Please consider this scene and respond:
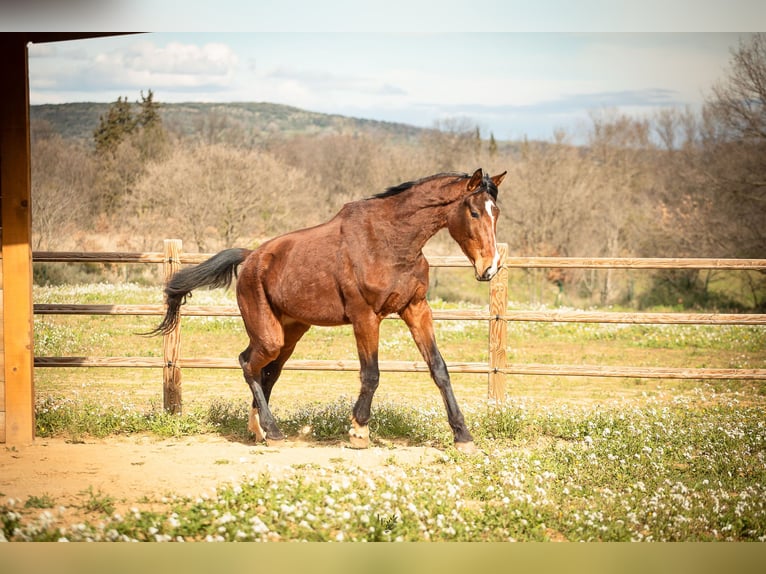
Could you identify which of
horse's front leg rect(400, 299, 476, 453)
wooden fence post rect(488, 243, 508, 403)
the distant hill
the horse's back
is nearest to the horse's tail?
the horse's back

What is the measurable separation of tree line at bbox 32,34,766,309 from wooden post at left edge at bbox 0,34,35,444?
49.4 feet

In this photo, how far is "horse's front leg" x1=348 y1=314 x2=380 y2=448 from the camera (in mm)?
6922

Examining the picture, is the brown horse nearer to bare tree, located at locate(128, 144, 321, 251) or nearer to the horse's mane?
the horse's mane

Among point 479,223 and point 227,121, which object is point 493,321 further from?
point 227,121

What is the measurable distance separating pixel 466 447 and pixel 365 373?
1.09m

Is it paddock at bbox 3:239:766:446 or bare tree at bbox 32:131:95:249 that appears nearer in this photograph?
paddock at bbox 3:239:766:446

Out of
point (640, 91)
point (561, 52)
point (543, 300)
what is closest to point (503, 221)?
point (543, 300)

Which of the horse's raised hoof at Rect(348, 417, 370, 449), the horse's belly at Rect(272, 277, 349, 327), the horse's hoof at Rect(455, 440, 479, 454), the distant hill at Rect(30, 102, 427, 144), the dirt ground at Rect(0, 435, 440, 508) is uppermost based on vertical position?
the distant hill at Rect(30, 102, 427, 144)

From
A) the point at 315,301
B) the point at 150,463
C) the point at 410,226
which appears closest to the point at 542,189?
the point at 410,226

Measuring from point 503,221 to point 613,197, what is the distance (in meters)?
6.03

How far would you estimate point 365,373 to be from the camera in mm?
6938

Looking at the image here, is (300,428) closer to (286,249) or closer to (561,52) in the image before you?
(286,249)

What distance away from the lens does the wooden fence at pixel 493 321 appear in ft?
27.8

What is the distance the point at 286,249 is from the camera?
24.4ft
